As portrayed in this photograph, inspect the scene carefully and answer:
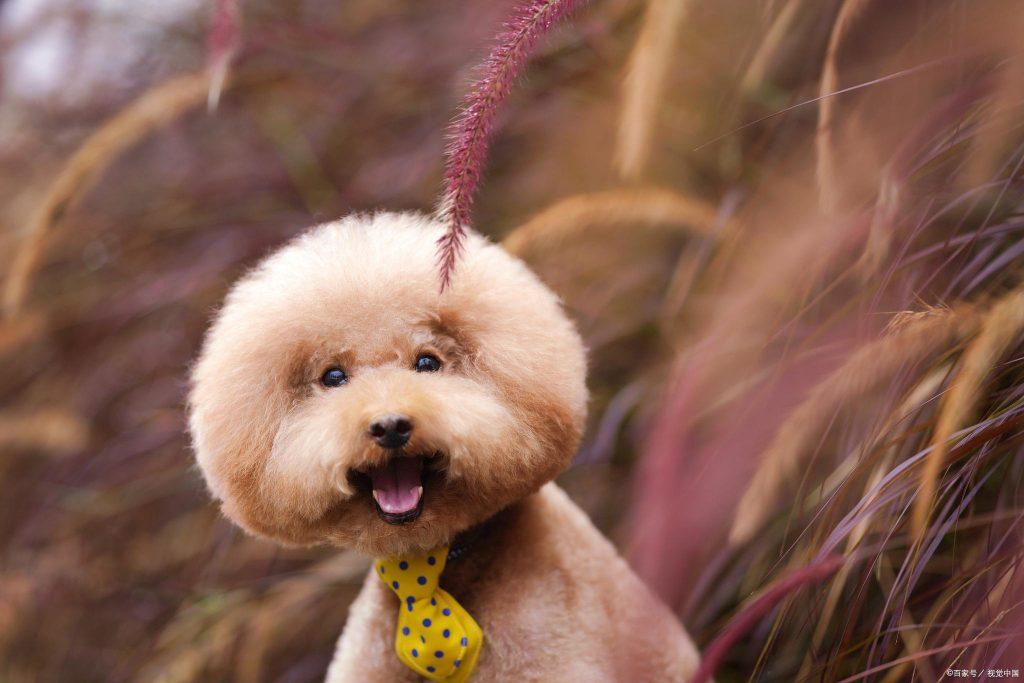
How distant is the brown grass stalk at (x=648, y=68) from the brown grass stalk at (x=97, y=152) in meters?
0.54

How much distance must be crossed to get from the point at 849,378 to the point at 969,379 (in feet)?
0.29

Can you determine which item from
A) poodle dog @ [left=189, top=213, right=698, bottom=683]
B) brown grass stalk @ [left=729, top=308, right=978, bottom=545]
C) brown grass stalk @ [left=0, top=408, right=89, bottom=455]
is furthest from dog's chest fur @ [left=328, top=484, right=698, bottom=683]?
brown grass stalk @ [left=0, top=408, right=89, bottom=455]

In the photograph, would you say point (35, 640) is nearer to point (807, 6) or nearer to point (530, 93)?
point (530, 93)

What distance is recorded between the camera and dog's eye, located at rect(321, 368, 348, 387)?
0.67 m

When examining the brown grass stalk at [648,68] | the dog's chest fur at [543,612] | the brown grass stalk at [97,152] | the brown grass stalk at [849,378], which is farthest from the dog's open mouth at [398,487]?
the brown grass stalk at [97,152]

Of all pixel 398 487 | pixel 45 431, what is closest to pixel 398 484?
pixel 398 487

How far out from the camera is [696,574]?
0.89 meters

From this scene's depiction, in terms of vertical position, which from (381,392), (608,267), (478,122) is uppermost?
(478,122)

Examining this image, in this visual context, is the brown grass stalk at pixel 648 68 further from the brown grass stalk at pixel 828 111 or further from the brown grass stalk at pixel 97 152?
the brown grass stalk at pixel 97 152

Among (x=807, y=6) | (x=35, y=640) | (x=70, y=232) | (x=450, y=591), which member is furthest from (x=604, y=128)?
(x=35, y=640)

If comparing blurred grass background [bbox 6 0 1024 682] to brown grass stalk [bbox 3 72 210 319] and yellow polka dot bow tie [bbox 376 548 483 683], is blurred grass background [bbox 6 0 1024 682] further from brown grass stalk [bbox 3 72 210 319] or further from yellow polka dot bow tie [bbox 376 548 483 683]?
yellow polka dot bow tie [bbox 376 548 483 683]

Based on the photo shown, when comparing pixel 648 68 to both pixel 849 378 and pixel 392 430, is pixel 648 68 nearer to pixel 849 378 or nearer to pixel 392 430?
pixel 849 378

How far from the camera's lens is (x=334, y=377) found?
67 centimetres

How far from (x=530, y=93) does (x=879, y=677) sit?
788mm
